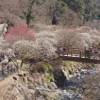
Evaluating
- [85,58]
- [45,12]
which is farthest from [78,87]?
[45,12]

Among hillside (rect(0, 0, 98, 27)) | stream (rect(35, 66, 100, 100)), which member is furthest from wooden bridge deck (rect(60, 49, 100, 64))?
hillside (rect(0, 0, 98, 27))

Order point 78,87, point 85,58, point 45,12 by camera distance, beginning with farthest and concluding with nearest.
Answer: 1. point 45,12
2. point 85,58
3. point 78,87

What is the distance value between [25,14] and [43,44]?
57.2 feet

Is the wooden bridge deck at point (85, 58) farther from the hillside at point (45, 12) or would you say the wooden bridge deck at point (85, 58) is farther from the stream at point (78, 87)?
the hillside at point (45, 12)

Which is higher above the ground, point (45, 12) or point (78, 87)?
point (45, 12)

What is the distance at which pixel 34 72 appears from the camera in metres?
17.9

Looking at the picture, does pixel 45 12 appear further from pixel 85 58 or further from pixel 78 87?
pixel 78 87

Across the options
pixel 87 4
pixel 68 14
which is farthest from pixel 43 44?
pixel 87 4

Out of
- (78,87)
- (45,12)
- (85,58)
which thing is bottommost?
(78,87)

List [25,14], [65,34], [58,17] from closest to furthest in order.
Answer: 1. [65,34]
2. [25,14]
3. [58,17]

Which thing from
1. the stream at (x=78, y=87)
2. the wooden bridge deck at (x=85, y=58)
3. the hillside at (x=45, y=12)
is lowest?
the stream at (x=78, y=87)

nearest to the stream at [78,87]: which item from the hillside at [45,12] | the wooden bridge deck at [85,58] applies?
the wooden bridge deck at [85,58]

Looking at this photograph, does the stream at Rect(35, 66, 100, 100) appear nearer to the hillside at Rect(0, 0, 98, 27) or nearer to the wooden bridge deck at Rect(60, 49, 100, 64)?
the wooden bridge deck at Rect(60, 49, 100, 64)

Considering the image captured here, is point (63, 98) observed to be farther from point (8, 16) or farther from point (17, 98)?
point (8, 16)
